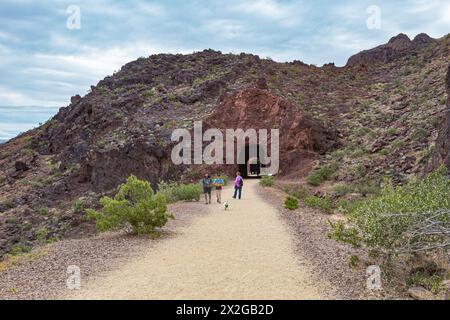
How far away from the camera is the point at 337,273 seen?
7.97 metres

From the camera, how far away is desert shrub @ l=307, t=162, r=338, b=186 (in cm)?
2756

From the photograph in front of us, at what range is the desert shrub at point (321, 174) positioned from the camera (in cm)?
2756

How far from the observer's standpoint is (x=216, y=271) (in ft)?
26.5

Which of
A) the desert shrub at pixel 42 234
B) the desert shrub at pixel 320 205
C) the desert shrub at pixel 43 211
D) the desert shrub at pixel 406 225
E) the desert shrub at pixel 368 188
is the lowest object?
the desert shrub at pixel 42 234

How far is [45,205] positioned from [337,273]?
1120 inches

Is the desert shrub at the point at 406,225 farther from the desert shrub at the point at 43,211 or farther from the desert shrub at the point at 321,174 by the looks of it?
the desert shrub at the point at 43,211

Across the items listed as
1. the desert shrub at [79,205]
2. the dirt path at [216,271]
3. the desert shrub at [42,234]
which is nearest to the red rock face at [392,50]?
the desert shrub at [79,205]

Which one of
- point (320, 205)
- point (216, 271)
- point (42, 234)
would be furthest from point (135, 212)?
point (42, 234)

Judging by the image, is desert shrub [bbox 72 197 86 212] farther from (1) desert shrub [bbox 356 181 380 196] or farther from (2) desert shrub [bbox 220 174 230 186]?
(1) desert shrub [bbox 356 181 380 196]

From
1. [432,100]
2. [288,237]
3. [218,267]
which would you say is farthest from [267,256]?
[432,100]

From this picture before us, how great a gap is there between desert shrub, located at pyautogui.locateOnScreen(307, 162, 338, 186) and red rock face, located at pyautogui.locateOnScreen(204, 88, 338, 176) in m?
2.41

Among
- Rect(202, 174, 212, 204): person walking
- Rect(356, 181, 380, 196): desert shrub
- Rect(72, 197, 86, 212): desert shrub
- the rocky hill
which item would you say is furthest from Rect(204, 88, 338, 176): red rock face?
Rect(202, 174, 212, 204): person walking

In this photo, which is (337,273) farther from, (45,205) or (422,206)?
(45,205)

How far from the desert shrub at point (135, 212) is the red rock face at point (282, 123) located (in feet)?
66.4
